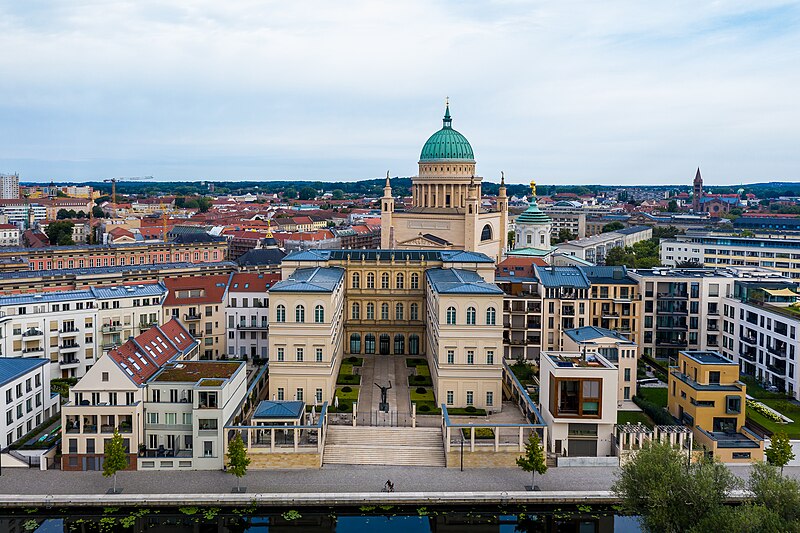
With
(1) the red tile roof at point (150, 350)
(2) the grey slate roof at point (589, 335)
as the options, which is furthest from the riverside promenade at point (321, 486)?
(2) the grey slate roof at point (589, 335)

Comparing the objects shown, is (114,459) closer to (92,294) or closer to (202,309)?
(92,294)

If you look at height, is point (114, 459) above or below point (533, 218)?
below

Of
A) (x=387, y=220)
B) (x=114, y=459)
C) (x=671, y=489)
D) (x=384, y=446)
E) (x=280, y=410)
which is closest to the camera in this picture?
(x=671, y=489)

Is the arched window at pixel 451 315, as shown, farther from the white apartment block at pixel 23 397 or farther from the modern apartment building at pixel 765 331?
the white apartment block at pixel 23 397

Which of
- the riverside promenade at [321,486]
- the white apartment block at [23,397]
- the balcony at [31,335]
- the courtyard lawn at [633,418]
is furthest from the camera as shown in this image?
the balcony at [31,335]

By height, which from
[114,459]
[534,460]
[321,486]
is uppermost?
[114,459]

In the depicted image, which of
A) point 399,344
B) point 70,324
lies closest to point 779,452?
point 399,344
